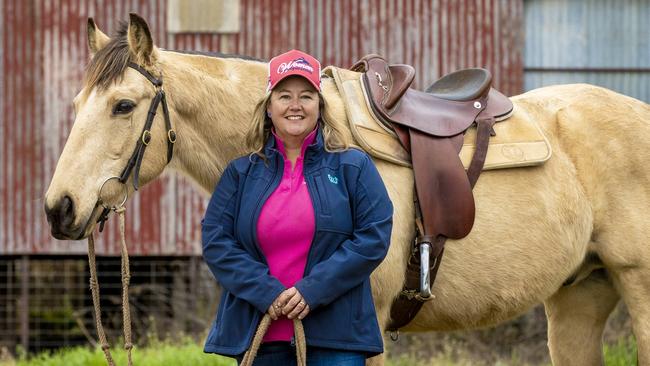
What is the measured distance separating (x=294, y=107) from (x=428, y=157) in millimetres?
883

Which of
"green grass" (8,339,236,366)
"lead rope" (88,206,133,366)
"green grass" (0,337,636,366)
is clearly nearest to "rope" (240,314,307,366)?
"lead rope" (88,206,133,366)

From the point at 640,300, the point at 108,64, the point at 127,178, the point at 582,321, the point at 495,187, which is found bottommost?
the point at 582,321

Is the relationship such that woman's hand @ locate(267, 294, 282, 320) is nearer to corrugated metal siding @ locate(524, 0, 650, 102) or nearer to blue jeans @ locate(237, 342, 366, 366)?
blue jeans @ locate(237, 342, 366, 366)

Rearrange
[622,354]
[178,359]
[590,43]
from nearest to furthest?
[178,359] < [622,354] < [590,43]

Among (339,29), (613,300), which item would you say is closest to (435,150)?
(613,300)

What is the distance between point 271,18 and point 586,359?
7719 mm

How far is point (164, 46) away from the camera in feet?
39.0

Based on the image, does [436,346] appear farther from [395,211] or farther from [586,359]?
[395,211]

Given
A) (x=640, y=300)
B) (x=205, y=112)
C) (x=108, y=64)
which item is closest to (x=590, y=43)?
(x=640, y=300)

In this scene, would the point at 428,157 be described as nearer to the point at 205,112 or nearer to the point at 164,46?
the point at 205,112

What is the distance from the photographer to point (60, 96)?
38.3 feet

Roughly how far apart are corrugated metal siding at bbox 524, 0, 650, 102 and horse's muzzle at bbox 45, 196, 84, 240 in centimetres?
949

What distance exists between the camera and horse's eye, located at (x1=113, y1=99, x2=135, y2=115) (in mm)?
3797

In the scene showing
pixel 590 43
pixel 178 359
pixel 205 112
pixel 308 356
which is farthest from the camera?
pixel 590 43
